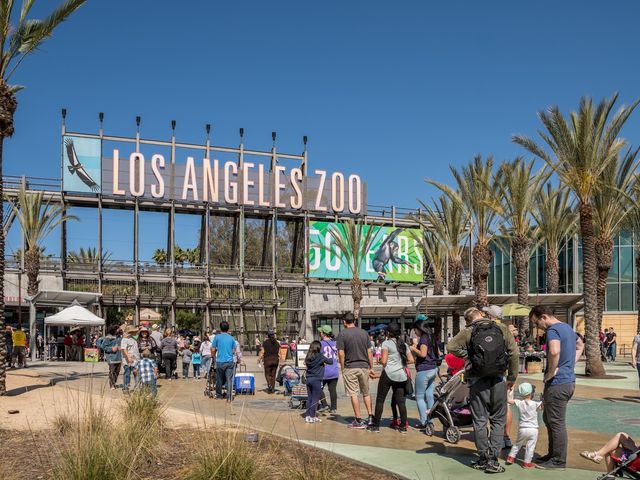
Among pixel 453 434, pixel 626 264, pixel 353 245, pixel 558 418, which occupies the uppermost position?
pixel 353 245

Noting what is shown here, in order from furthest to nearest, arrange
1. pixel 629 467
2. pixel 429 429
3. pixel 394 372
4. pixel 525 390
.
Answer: pixel 394 372
pixel 429 429
pixel 525 390
pixel 629 467

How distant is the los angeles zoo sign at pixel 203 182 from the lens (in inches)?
1734

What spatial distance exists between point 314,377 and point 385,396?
5.48ft

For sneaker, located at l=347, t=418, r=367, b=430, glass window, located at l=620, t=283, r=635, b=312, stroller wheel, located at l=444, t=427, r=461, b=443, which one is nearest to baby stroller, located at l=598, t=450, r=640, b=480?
stroller wheel, located at l=444, t=427, r=461, b=443

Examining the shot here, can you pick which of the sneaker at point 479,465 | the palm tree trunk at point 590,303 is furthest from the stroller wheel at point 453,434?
the palm tree trunk at point 590,303

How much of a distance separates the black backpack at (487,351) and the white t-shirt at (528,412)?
434 mm

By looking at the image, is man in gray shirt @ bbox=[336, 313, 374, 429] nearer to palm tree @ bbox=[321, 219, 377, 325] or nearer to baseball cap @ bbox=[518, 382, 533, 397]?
baseball cap @ bbox=[518, 382, 533, 397]

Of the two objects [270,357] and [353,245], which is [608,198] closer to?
[270,357]

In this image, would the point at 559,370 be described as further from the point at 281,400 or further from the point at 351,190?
the point at 351,190

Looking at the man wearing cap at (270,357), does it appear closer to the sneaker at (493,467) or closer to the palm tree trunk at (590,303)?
the sneaker at (493,467)

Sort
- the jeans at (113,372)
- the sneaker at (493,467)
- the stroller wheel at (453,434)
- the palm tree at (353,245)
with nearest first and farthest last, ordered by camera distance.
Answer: the sneaker at (493,467)
the stroller wheel at (453,434)
the jeans at (113,372)
the palm tree at (353,245)

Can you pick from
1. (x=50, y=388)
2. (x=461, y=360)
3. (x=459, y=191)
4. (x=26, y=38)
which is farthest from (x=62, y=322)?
(x=461, y=360)

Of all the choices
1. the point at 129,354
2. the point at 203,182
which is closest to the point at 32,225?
the point at 203,182

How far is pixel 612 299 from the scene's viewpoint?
4419 cm
